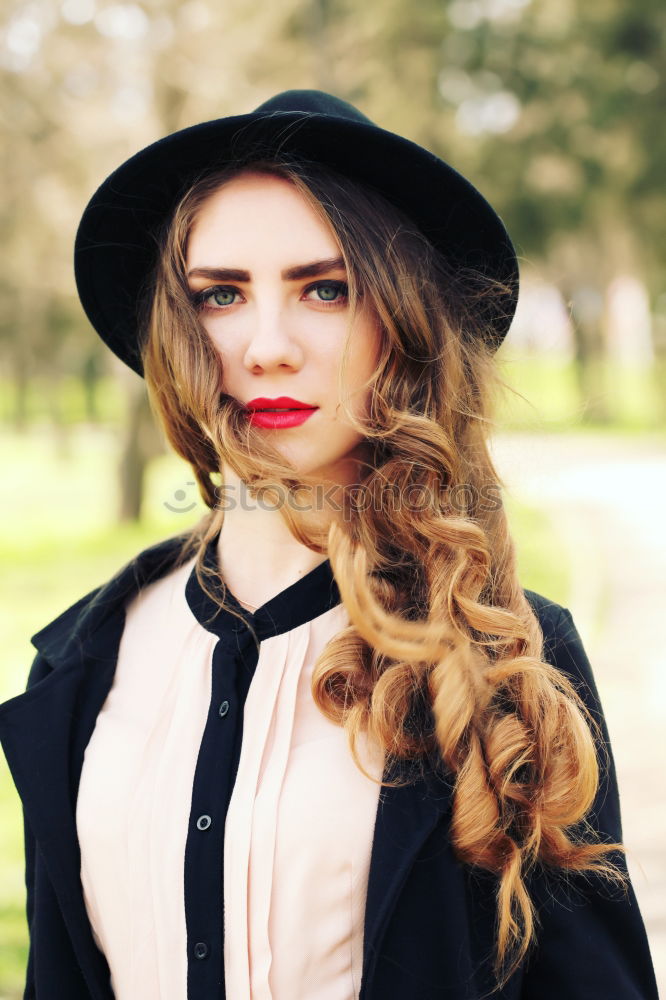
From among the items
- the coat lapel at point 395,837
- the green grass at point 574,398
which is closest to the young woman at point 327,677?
the coat lapel at point 395,837

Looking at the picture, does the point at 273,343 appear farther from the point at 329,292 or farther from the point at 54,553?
the point at 54,553

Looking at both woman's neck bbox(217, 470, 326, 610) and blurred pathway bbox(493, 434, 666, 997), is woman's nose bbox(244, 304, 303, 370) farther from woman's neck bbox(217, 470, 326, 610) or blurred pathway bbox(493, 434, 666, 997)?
blurred pathway bbox(493, 434, 666, 997)

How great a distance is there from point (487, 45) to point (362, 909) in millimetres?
13418

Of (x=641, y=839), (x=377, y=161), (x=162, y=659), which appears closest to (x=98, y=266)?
(x=377, y=161)

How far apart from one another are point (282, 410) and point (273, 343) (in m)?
0.14

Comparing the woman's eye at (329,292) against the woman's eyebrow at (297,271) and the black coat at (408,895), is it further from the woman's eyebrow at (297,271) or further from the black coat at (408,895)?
the black coat at (408,895)

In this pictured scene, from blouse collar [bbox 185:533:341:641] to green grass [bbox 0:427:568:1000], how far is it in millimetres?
301

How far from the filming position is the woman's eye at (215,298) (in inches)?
75.1

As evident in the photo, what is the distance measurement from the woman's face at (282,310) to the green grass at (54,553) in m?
0.39

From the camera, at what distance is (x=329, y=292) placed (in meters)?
1.87

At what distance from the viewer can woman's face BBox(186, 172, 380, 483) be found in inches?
71.9

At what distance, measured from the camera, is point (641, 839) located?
173 inches

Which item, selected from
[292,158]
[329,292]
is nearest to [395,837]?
[329,292]

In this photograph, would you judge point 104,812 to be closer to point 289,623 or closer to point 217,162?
point 289,623
